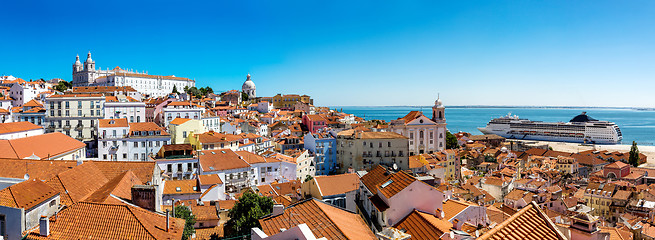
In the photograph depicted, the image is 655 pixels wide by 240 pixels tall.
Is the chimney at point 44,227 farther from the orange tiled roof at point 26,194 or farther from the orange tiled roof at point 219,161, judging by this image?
the orange tiled roof at point 219,161

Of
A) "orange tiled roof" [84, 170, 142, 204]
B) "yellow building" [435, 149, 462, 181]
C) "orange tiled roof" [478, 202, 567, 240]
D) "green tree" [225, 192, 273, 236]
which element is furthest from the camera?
"yellow building" [435, 149, 462, 181]

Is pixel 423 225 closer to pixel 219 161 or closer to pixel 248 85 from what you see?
pixel 219 161

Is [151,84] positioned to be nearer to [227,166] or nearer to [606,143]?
[227,166]

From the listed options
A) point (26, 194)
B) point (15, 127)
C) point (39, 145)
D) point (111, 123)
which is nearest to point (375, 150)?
point (111, 123)

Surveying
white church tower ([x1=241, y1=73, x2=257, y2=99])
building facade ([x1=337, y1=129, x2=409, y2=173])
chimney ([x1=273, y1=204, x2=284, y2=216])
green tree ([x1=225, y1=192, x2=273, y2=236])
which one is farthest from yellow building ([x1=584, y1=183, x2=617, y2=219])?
white church tower ([x1=241, y1=73, x2=257, y2=99])

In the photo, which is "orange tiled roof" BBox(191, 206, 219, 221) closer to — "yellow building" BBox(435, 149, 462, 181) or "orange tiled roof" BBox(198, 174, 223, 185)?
"orange tiled roof" BBox(198, 174, 223, 185)

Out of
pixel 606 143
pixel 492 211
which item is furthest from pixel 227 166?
pixel 606 143
